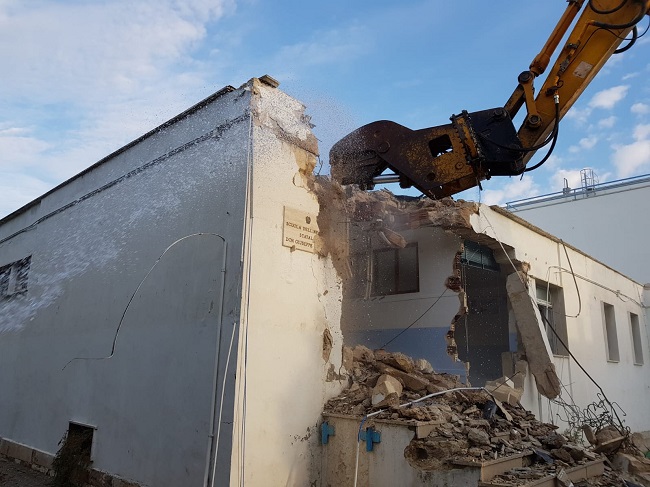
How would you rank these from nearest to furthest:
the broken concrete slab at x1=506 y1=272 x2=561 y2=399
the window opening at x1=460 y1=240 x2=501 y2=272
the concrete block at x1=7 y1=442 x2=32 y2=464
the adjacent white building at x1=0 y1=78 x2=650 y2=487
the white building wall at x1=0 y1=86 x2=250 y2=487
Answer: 1. the adjacent white building at x1=0 y1=78 x2=650 y2=487
2. the white building wall at x1=0 y1=86 x2=250 y2=487
3. the concrete block at x1=7 y1=442 x2=32 y2=464
4. the broken concrete slab at x1=506 y1=272 x2=561 y2=399
5. the window opening at x1=460 y1=240 x2=501 y2=272

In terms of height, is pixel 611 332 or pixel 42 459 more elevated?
pixel 611 332

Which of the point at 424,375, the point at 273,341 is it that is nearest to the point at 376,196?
the point at 424,375

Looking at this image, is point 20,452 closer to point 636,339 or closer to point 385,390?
point 385,390

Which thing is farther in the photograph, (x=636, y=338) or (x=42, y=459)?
(x=636, y=338)

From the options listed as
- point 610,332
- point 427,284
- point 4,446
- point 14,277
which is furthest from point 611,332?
point 14,277

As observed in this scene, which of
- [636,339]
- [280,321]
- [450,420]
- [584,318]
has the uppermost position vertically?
[584,318]

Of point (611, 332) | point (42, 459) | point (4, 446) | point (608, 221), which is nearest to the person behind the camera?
point (42, 459)

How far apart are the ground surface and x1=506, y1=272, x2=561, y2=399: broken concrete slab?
7.95 m

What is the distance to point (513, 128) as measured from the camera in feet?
17.3

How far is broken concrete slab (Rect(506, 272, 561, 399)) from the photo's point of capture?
368 inches

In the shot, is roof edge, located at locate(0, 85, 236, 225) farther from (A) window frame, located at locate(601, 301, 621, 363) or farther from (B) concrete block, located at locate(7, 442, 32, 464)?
(A) window frame, located at locate(601, 301, 621, 363)

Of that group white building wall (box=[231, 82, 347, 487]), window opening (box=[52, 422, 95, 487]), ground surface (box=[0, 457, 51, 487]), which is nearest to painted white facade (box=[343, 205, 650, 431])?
white building wall (box=[231, 82, 347, 487])

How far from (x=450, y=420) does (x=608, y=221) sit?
17.3 meters

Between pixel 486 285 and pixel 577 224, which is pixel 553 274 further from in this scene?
pixel 577 224
